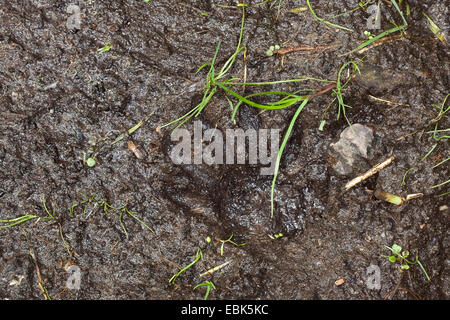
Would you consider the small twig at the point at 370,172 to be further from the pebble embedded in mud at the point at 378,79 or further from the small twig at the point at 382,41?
the small twig at the point at 382,41

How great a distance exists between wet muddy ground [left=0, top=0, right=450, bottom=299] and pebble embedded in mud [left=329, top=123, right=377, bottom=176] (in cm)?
4

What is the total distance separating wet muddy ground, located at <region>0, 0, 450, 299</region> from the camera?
6.85 feet

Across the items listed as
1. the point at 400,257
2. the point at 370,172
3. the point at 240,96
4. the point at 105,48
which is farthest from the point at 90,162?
the point at 400,257

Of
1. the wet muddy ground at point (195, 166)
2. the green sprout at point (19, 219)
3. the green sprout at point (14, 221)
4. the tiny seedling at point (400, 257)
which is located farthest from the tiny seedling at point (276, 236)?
the green sprout at point (14, 221)

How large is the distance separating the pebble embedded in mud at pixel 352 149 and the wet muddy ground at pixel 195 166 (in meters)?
0.04

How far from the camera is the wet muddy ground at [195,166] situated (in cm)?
209

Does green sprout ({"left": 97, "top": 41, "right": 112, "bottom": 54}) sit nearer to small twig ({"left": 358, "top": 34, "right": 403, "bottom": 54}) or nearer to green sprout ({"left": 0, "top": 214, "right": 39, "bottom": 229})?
green sprout ({"left": 0, "top": 214, "right": 39, "bottom": 229})

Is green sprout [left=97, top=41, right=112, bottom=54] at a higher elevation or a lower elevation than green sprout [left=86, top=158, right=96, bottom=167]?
higher

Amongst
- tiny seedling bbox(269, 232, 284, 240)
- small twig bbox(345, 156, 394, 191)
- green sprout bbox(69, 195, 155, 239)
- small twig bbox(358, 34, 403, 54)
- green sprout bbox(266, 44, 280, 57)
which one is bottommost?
tiny seedling bbox(269, 232, 284, 240)

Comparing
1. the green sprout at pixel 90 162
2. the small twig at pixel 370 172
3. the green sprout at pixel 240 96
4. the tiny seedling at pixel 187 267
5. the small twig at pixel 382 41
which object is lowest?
the tiny seedling at pixel 187 267

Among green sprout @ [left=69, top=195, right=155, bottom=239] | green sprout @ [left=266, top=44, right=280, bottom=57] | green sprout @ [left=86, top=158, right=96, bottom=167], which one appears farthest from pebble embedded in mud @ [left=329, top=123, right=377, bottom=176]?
green sprout @ [left=86, top=158, right=96, bottom=167]

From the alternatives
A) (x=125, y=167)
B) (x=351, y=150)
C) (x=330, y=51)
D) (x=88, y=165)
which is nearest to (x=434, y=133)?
(x=351, y=150)

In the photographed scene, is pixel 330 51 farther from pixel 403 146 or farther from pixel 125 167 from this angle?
pixel 125 167

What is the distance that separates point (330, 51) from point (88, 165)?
1499mm
